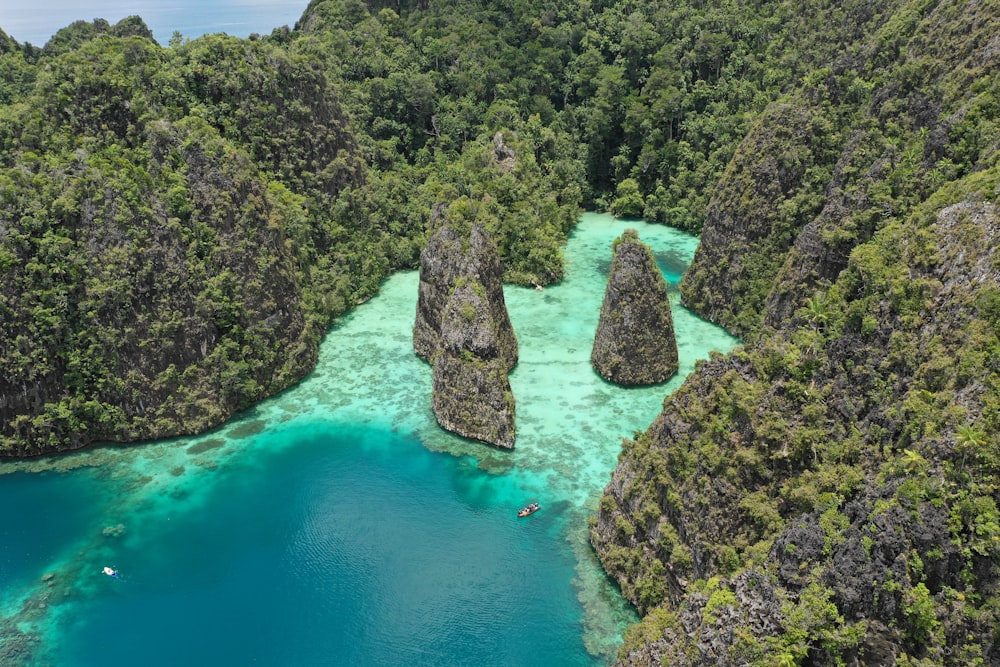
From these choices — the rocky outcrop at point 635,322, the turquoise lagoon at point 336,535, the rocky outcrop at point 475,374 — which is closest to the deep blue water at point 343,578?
the turquoise lagoon at point 336,535

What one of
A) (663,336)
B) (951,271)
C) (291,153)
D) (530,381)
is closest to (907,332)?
(951,271)

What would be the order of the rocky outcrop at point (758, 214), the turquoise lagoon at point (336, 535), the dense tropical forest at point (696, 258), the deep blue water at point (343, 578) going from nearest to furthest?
the dense tropical forest at point (696, 258) < the deep blue water at point (343, 578) < the turquoise lagoon at point (336, 535) < the rocky outcrop at point (758, 214)

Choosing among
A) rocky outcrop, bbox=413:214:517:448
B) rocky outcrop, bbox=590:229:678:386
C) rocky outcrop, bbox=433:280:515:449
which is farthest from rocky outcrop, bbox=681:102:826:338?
rocky outcrop, bbox=433:280:515:449

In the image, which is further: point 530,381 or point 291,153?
point 291,153

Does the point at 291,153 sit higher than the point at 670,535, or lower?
higher

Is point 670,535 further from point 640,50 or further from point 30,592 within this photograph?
point 640,50

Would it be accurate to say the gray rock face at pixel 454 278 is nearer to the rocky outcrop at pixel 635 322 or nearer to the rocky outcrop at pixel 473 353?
the rocky outcrop at pixel 473 353
